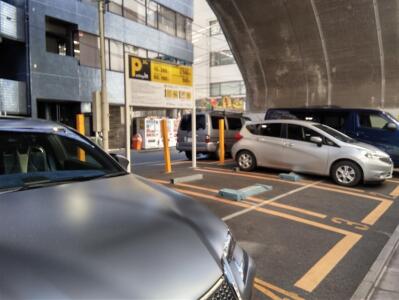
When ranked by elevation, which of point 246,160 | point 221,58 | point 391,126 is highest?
point 221,58

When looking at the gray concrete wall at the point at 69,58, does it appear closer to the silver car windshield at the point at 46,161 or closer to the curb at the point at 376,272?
the silver car windshield at the point at 46,161

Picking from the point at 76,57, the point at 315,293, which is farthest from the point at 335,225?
the point at 76,57

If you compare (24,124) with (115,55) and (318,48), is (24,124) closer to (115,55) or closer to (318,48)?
(318,48)

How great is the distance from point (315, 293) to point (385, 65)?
10.6 m

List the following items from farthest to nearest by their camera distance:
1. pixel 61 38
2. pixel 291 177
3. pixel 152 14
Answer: pixel 152 14
pixel 61 38
pixel 291 177

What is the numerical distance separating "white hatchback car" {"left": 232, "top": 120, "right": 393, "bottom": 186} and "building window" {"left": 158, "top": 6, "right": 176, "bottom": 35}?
1793cm

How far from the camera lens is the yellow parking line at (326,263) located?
10.7 feet

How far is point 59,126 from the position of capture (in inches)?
133

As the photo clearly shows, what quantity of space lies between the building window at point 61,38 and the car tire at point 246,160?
43.0 ft

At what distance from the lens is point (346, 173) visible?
7.77 metres

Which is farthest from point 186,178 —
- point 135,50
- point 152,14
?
point 152,14

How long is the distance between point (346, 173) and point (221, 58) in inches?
1479

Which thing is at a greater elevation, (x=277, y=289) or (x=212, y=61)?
(x=212, y=61)

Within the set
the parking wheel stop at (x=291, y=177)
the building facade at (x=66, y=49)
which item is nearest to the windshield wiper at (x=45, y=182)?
the parking wheel stop at (x=291, y=177)
